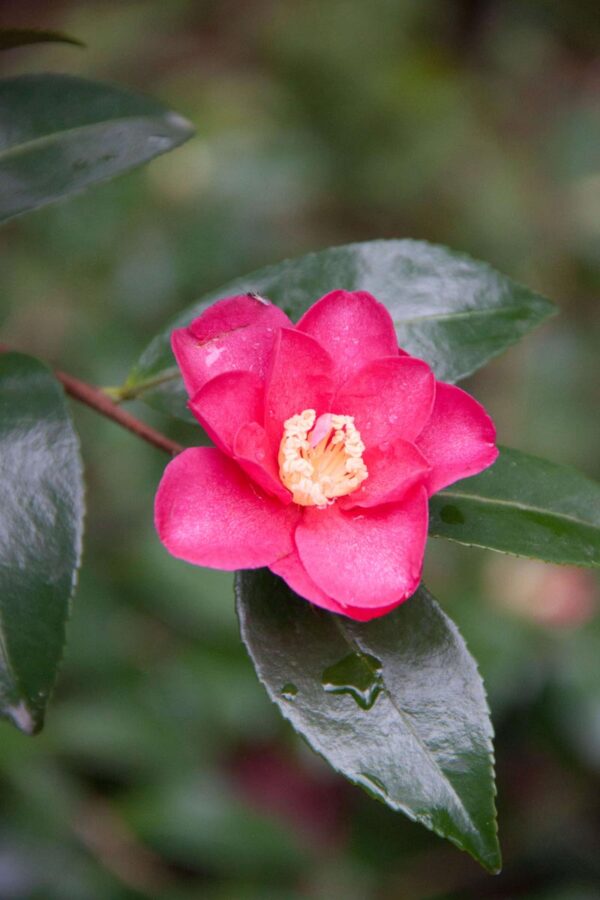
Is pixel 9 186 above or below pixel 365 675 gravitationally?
above

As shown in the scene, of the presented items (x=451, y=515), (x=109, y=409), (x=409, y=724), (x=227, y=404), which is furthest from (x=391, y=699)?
(x=109, y=409)

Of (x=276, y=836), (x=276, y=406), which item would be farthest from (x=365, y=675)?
(x=276, y=836)

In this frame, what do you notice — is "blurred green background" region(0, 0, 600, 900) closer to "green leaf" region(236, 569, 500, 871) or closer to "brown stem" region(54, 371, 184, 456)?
"brown stem" region(54, 371, 184, 456)

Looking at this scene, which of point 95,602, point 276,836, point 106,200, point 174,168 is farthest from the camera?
point 174,168

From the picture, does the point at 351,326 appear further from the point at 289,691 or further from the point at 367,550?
the point at 289,691

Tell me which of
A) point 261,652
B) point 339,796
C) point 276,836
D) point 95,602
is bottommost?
point 339,796

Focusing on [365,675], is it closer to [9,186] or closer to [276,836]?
[9,186]

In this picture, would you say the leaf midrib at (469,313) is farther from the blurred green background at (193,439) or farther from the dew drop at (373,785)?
the blurred green background at (193,439)
